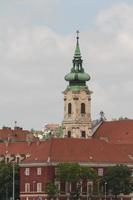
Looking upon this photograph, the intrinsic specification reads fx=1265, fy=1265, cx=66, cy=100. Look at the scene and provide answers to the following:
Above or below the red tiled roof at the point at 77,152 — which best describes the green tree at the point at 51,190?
below

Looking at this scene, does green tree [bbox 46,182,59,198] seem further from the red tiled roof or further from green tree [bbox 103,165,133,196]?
green tree [bbox 103,165,133,196]

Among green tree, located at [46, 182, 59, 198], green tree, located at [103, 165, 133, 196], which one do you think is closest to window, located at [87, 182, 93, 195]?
green tree, located at [103, 165, 133, 196]

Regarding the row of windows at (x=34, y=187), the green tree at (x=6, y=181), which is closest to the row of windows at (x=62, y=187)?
the row of windows at (x=34, y=187)

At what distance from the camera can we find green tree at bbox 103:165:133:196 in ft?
588

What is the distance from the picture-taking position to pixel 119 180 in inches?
7062

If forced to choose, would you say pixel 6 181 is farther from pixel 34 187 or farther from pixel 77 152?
pixel 77 152

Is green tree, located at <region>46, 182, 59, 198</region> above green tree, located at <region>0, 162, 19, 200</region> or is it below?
below

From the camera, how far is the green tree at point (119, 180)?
179 m

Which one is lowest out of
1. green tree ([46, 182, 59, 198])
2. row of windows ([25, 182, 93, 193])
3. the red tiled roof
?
green tree ([46, 182, 59, 198])

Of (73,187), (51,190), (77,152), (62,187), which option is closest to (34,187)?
(62,187)

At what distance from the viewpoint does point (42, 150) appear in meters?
183

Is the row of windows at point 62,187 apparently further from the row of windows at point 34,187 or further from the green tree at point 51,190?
the green tree at point 51,190

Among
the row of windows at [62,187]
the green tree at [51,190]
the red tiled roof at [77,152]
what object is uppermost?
the red tiled roof at [77,152]

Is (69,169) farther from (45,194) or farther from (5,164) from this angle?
(5,164)
